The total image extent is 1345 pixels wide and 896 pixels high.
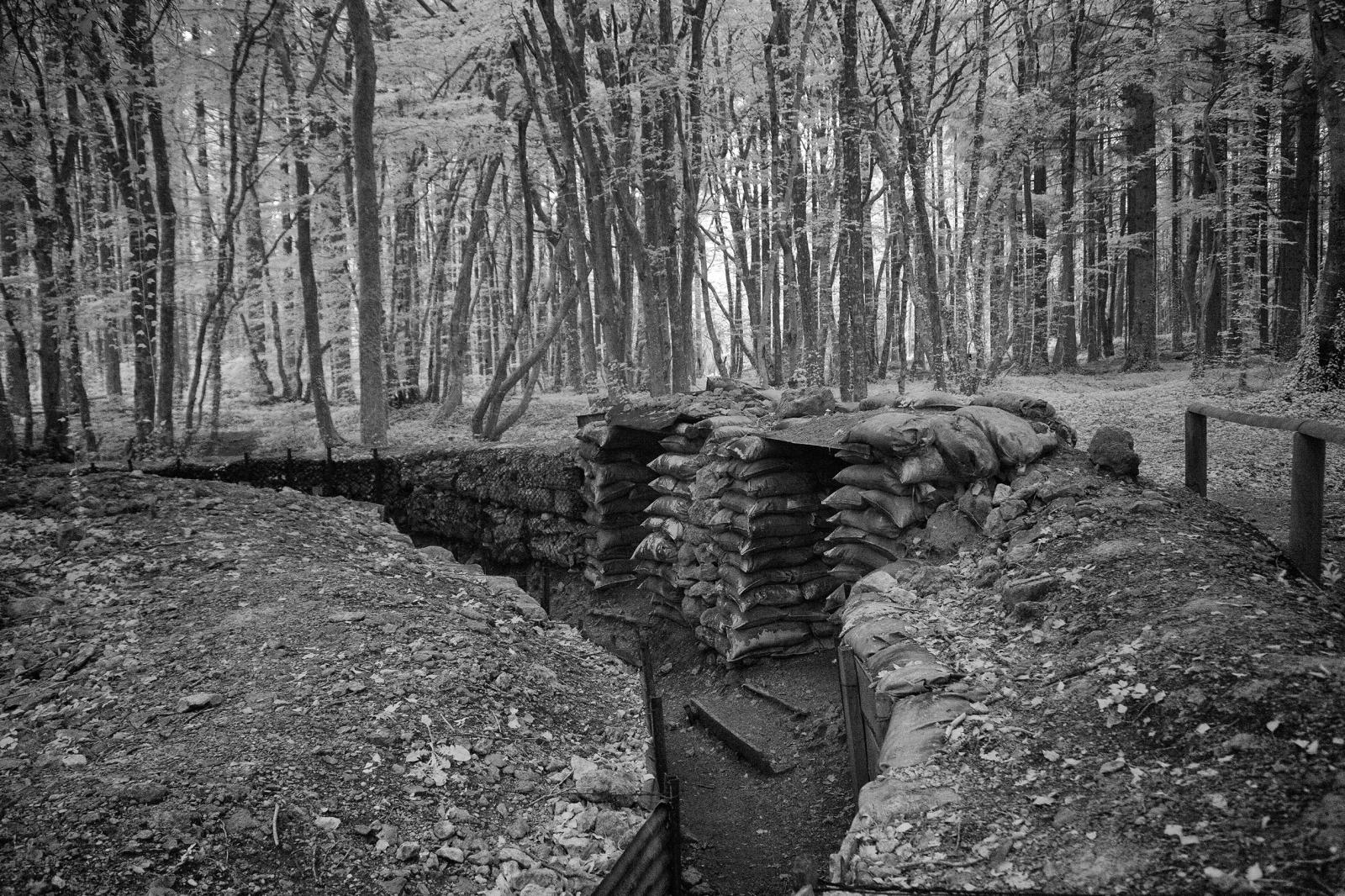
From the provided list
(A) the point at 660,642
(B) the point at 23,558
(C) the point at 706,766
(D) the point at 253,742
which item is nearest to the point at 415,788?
(D) the point at 253,742

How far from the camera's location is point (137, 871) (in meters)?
2.26

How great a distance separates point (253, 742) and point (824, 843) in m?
2.60

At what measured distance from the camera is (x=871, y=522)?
5109 mm

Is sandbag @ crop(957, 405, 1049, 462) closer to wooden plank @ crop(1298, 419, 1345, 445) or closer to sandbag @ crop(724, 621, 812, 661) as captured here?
wooden plank @ crop(1298, 419, 1345, 445)

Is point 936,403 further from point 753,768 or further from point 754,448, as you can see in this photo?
point 753,768

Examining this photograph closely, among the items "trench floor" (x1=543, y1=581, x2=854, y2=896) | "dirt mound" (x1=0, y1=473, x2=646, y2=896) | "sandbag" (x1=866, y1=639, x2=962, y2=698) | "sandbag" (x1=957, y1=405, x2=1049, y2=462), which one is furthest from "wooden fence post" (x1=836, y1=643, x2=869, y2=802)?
"sandbag" (x1=957, y1=405, x2=1049, y2=462)

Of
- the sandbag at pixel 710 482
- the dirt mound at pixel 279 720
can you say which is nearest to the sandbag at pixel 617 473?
the sandbag at pixel 710 482

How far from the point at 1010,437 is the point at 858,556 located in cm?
127

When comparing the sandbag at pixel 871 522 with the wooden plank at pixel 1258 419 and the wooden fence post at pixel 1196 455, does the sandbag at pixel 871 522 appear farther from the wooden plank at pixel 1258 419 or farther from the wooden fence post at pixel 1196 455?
the wooden plank at pixel 1258 419

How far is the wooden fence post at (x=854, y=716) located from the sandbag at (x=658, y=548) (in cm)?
299

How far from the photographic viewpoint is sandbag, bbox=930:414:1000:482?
14.9ft

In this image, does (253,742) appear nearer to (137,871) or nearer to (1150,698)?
(137,871)

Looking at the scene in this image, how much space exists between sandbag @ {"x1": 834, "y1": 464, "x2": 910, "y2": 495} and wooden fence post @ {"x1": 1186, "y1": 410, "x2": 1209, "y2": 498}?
1493 mm

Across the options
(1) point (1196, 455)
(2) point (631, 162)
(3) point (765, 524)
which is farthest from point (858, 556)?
(2) point (631, 162)
